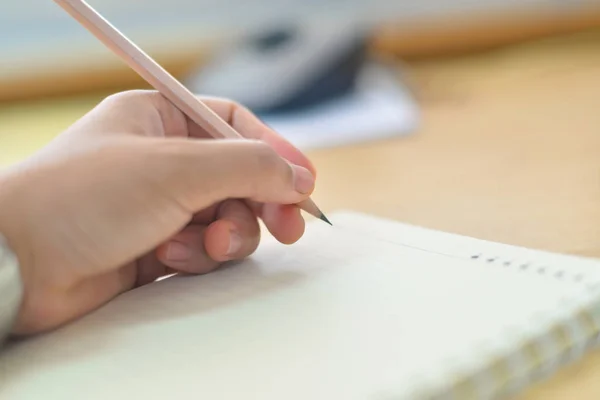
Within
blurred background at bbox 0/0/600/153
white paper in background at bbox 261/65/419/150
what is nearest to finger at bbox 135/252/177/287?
white paper in background at bbox 261/65/419/150

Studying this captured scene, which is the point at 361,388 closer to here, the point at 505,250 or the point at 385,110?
the point at 505,250

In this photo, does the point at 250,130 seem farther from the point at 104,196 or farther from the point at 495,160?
the point at 495,160

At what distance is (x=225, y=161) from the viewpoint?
0.41 meters

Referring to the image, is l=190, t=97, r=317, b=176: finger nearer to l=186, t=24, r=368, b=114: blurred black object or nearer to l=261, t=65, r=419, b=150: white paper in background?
l=261, t=65, r=419, b=150: white paper in background

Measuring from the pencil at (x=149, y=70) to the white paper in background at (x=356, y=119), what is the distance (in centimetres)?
48

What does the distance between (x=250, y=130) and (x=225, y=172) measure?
0.12 m

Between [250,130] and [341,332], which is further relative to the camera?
[250,130]

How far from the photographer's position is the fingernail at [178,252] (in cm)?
47

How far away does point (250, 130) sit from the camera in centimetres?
53

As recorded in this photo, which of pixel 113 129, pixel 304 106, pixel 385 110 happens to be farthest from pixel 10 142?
pixel 113 129

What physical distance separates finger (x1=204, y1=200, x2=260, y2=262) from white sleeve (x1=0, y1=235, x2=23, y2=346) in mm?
116

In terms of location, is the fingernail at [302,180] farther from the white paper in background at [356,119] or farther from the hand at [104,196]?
the white paper in background at [356,119]

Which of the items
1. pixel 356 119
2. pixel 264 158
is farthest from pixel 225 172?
pixel 356 119

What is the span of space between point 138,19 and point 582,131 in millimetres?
997
